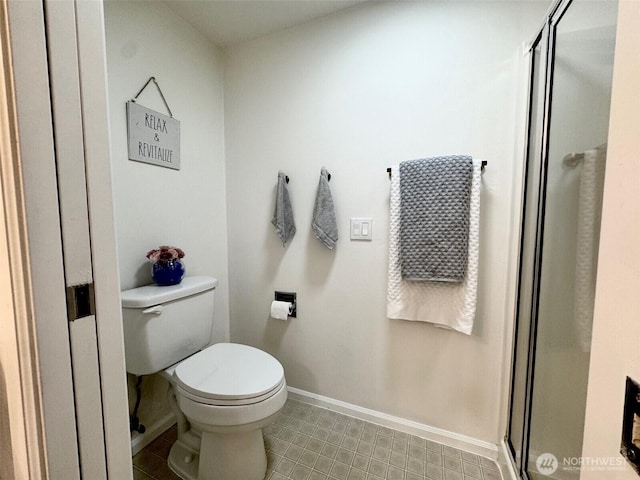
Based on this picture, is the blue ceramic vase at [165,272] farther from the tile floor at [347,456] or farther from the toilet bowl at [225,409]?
the tile floor at [347,456]

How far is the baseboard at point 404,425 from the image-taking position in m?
1.23

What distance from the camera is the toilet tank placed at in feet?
3.51

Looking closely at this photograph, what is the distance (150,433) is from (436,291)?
1607 mm

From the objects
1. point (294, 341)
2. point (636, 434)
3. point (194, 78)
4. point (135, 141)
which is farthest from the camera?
point (294, 341)

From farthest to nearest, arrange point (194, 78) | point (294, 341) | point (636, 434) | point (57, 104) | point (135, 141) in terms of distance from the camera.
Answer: point (294, 341) < point (194, 78) < point (135, 141) < point (57, 104) < point (636, 434)

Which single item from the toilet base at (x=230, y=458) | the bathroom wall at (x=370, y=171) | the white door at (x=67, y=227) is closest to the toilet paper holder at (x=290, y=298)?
the bathroom wall at (x=370, y=171)

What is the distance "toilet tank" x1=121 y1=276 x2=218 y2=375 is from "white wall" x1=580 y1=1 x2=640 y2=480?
1314 millimetres

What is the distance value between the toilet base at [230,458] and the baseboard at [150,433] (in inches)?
12.5

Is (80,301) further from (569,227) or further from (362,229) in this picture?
(569,227)

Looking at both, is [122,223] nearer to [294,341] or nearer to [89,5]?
[89,5]

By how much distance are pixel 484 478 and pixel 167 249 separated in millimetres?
1773

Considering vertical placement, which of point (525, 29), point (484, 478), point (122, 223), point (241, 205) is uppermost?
point (525, 29)

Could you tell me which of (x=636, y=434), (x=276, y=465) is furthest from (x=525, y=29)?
(x=276, y=465)

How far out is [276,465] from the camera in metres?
1.16
